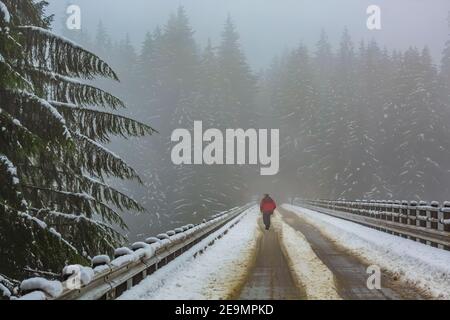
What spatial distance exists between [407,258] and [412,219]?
4757 mm

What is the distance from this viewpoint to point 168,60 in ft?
205

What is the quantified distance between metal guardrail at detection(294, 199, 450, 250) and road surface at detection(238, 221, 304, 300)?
13.6ft

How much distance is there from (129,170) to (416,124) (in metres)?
50.5

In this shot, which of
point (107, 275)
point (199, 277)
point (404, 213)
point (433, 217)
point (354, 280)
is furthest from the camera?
point (404, 213)

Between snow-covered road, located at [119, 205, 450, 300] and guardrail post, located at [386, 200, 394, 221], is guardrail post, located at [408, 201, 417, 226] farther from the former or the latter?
guardrail post, located at [386, 200, 394, 221]

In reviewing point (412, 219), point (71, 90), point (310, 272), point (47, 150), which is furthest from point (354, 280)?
point (412, 219)

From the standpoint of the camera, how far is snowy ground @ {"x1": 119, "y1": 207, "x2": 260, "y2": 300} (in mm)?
7707

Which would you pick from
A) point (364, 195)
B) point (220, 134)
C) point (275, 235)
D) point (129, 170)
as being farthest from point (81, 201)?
point (364, 195)

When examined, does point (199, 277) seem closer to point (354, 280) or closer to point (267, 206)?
point (354, 280)

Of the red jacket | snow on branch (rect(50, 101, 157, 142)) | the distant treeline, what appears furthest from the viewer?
the distant treeline

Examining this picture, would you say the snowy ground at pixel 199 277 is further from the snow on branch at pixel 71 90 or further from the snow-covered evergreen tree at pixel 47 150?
the snow on branch at pixel 71 90

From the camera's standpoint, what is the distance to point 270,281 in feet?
30.0

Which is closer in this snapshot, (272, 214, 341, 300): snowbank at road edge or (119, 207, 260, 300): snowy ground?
(119, 207, 260, 300): snowy ground

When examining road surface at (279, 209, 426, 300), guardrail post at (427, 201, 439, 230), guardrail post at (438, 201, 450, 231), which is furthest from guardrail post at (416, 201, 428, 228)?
road surface at (279, 209, 426, 300)
